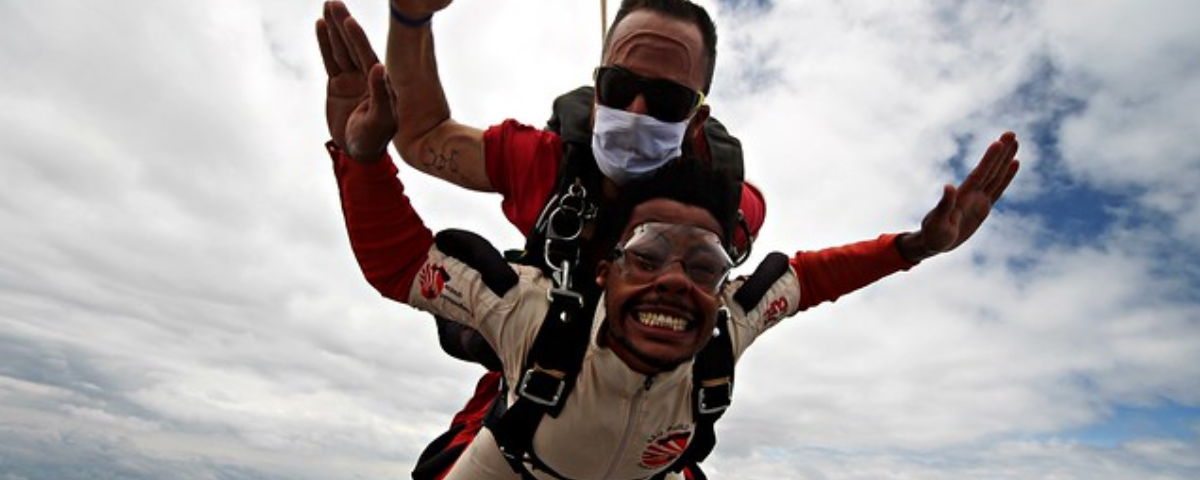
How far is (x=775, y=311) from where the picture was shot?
2996mm

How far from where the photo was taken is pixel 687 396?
2.59 metres

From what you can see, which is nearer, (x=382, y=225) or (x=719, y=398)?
(x=382, y=225)

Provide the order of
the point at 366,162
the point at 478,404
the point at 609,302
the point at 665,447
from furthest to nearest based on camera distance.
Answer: the point at 478,404, the point at 665,447, the point at 609,302, the point at 366,162

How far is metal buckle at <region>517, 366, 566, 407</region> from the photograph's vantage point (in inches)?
94.7

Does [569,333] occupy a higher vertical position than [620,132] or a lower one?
lower

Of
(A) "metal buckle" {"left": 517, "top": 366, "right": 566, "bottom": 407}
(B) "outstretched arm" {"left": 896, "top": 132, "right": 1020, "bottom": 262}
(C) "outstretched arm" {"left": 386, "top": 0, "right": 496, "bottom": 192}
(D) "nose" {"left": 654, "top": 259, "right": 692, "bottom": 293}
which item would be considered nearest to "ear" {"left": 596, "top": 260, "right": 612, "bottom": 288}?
(D) "nose" {"left": 654, "top": 259, "right": 692, "bottom": 293}

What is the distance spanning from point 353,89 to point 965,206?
255 centimetres

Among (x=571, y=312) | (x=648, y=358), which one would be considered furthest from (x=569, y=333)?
(x=648, y=358)

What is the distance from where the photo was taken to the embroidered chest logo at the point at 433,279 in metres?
2.47

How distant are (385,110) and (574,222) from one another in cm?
79

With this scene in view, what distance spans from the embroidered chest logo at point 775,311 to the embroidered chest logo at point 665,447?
0.57 m

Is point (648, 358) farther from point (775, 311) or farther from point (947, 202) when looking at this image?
point (947, 202)

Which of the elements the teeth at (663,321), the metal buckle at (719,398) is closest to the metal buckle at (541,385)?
the teeth at (663,321)

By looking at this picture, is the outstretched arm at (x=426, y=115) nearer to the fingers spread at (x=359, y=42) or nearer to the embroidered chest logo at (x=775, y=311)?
the fingers spread at (x=359, y=42)
